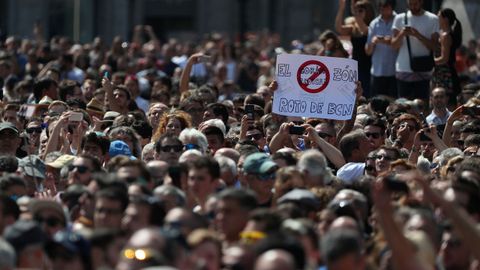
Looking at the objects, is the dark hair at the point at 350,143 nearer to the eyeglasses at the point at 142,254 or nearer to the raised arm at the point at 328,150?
the raised arm at the point at 328,150

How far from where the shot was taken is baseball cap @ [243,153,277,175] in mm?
14242

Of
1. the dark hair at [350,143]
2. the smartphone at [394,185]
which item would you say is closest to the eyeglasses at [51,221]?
the smartphone at [394,185]

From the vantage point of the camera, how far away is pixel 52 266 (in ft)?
36.4

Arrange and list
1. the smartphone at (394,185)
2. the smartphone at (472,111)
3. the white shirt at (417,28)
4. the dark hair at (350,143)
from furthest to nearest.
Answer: the white shirt at (417,28), the smartphone at (472,111), the dark hair at (350,143), the smartphone at (394,185)

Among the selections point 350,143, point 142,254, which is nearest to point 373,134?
point 350,143

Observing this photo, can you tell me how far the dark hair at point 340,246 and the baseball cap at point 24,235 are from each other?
69.8 inches

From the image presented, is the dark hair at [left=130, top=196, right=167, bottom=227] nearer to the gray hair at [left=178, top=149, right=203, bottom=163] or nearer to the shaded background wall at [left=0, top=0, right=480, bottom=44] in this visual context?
the gray hair at [left=178, top=149, right=203, bottom=163]

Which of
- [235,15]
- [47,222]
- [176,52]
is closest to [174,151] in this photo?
[47,222]

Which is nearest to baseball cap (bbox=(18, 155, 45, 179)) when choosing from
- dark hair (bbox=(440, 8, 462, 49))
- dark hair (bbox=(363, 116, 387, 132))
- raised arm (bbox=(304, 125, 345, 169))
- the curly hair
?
the curly hair

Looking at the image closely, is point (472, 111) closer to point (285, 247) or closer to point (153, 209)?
point (153, 209)

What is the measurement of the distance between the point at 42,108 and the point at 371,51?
4.11m

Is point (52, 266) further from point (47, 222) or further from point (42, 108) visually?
point (42, 108)

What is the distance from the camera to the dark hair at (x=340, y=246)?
10.4m

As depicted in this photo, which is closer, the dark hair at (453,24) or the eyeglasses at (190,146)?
the eyeglasses at (190,146)
